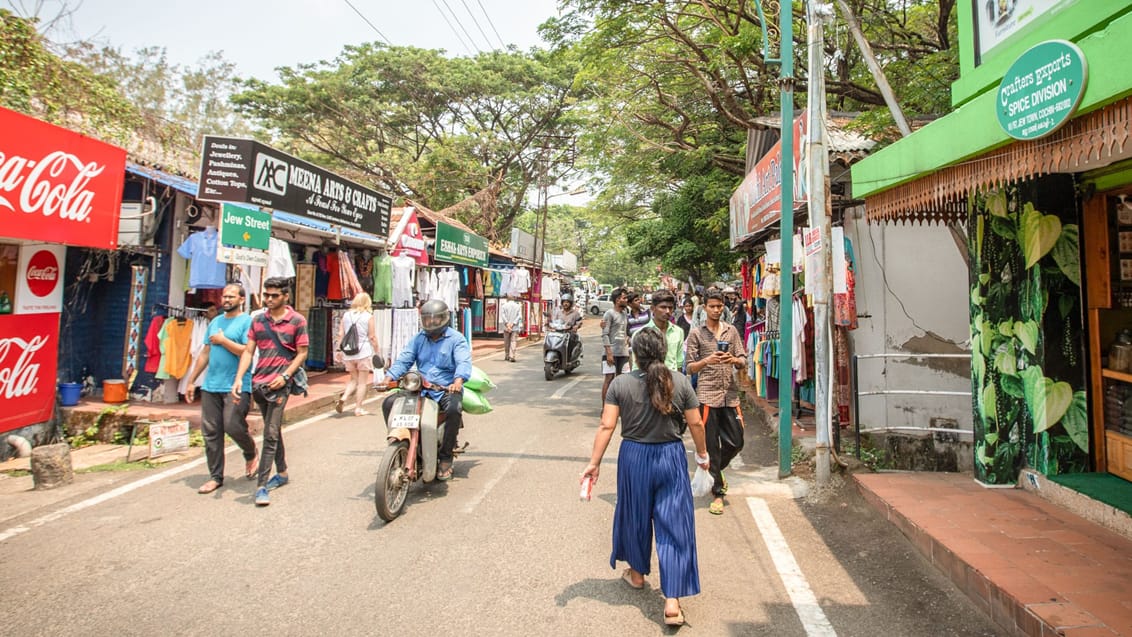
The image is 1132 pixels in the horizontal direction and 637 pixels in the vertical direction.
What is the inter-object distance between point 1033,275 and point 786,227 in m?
2.11

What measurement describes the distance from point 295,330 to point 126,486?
2.12m

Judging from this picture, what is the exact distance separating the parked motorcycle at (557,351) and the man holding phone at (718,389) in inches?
299

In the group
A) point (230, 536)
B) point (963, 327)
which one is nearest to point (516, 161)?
point (963, 327)

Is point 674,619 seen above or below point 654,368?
below

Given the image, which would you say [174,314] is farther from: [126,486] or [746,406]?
[746,406]

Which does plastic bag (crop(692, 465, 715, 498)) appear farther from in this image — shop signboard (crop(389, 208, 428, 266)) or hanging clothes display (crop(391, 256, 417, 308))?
shop signboard (crop(389, 208, 428, 266))

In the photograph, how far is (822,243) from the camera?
5805mm

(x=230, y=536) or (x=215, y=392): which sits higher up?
(x=215, y=392)

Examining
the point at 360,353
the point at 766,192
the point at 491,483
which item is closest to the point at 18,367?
the point at 360,353

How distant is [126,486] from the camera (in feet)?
18.9

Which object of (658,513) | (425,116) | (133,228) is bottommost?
(658,513)

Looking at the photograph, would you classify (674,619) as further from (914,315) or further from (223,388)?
(914,315)

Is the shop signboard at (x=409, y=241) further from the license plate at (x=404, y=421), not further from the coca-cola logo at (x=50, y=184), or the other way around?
the license plate at (x=404, y=421)

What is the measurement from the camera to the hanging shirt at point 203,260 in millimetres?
8398
